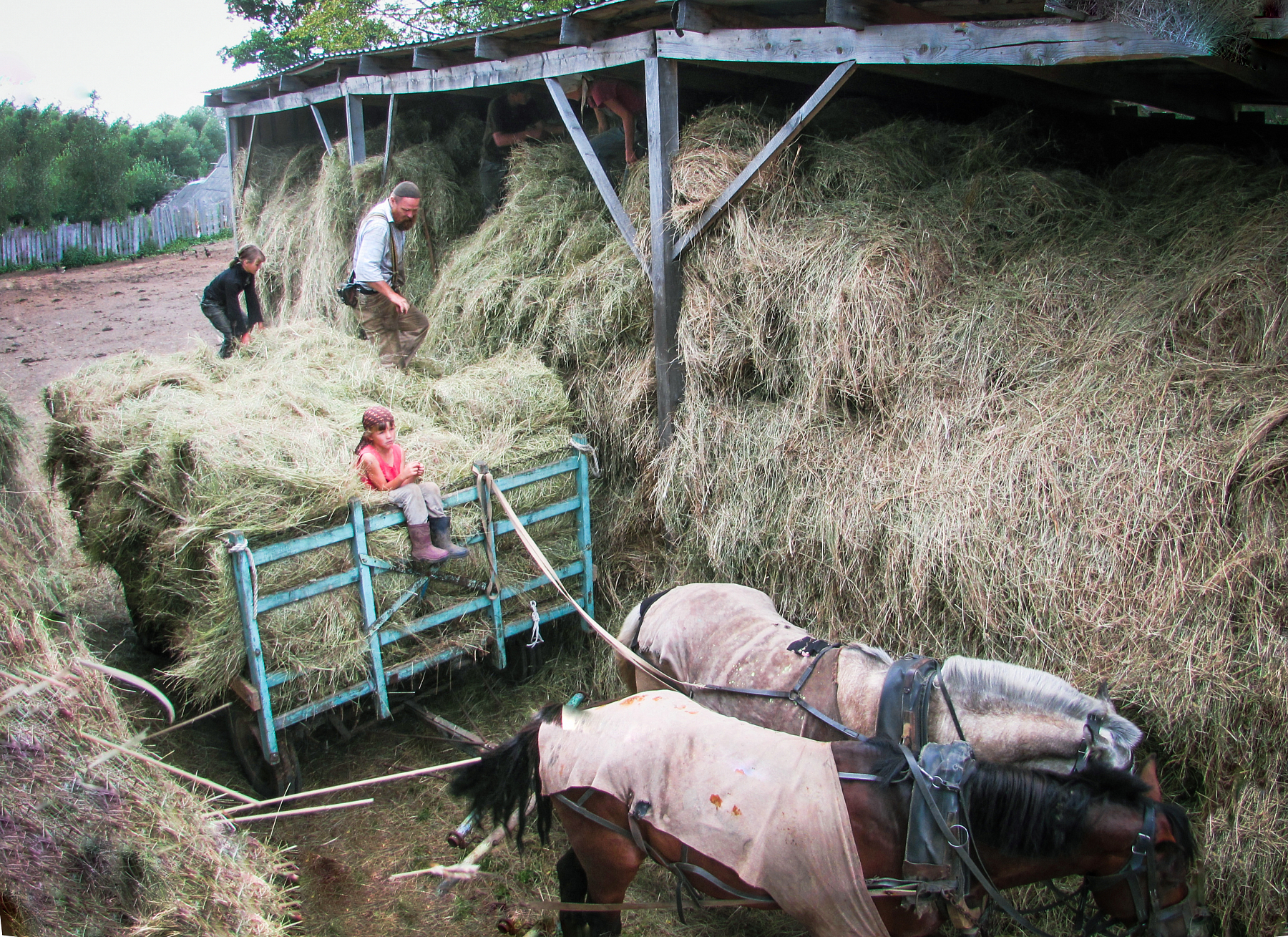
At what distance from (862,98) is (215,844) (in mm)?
5616

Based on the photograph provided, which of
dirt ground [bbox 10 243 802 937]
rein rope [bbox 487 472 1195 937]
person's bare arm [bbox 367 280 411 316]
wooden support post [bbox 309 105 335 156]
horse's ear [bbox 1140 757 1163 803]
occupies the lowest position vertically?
dirt ground [bbox 10 243 802 937]

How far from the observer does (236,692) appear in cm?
424

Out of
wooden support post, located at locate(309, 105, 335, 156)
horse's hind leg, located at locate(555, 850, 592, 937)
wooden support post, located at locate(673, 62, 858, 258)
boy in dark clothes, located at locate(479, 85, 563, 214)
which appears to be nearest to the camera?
horse's hind leg, located at locate(555, 850, 592, 937)

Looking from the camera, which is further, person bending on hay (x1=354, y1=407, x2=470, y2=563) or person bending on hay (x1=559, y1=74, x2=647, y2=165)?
person bending on hay (x1=559, y1=74, x2=647, y2=165)

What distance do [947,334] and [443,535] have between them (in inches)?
108

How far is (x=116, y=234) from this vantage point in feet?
71.9

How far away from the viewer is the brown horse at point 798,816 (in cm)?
245

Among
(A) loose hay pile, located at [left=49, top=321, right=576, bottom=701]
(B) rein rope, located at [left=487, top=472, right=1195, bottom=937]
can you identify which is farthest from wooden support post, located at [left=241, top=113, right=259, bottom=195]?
(B) rein rope, located at [left=487, top=472, right=1195, bottom=937]

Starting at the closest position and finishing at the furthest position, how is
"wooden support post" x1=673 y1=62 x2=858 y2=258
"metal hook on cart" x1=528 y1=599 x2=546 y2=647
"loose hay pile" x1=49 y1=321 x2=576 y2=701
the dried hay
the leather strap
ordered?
the dried hay, the leather strap, "loose hay pile" x1=49 y1=321 x2=576 y2=701, "wooden support post" x1=673 y1=62 x2=858 y2=258, "metal hook on cart" x1=528 y1=599 x2=546 y2=647

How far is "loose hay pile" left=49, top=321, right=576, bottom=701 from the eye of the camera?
13.5 ft

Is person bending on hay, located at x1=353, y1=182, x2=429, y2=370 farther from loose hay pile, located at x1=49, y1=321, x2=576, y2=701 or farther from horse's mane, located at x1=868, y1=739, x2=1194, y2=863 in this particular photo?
horse's mane, located at x1=868, y1=739, x2=1194, y2=863

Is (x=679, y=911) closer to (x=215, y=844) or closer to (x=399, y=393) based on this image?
(x=215, y=844)

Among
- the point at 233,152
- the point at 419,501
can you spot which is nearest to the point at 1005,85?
the point at 419,501

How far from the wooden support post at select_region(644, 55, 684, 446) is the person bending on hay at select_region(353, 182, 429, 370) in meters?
2.05
